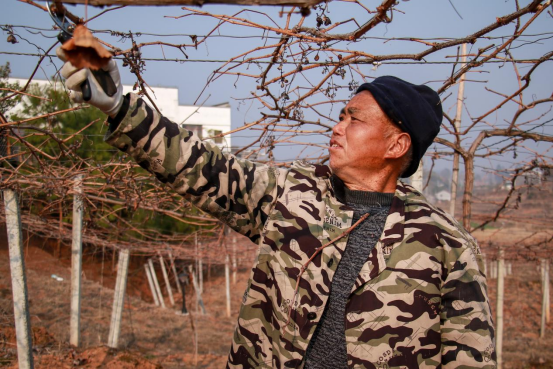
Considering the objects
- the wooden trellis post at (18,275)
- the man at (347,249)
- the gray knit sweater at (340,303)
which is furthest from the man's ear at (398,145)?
the wooden trellis post at (18,275)

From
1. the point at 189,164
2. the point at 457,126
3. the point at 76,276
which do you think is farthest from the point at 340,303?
the point at 76,276

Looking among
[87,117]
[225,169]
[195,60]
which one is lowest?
[225,169]

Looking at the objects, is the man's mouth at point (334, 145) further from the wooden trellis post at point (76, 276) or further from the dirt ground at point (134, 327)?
the wooden trellis post at point (76, 276)

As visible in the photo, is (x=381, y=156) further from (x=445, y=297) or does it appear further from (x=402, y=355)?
(x=402, y=355)

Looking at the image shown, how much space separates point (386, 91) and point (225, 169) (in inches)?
26.1

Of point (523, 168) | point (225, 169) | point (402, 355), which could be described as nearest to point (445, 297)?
point (402, 355)

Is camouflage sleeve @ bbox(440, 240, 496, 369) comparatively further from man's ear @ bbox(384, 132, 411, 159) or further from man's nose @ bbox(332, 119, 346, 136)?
man's nose @ bbox(332, 119, 346, 136)

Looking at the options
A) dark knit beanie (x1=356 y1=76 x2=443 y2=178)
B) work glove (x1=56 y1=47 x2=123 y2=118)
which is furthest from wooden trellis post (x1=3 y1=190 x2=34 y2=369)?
dark knit beanie (x1=356 y1=76 x2=443 y2=178)

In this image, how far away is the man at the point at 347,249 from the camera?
58.2 inches

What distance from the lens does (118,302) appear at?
293 inches

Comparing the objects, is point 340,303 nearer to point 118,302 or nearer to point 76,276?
point 76,276

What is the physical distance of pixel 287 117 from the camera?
2.95 meters

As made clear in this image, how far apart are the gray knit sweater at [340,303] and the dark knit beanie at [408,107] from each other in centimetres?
35

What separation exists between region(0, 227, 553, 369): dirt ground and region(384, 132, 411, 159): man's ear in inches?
141
